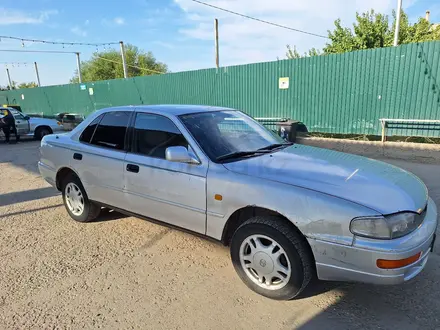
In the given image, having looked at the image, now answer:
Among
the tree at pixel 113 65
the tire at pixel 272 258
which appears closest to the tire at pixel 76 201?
the tire at pixel 272 258

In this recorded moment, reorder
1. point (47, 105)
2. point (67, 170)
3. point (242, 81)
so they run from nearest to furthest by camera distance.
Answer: point (67, 170), point (242, 81), point (47, 105)

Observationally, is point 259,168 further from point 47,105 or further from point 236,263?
point 47,105

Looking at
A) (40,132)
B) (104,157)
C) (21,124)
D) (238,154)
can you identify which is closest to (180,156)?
(238,154)

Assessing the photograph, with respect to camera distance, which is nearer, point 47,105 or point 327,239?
point 327,239

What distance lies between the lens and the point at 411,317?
2459mm

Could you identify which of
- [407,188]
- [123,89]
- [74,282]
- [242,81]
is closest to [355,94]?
[242,81]

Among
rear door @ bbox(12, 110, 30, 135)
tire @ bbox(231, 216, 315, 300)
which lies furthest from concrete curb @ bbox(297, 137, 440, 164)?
rear door @ bbox(12, 110, 30, 135)

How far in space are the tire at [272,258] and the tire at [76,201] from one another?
2.42 metres

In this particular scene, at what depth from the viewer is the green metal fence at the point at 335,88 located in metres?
8.28

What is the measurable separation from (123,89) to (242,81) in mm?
8579

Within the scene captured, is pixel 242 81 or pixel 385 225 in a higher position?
pixel 242 81

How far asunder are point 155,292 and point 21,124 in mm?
Result: 14057

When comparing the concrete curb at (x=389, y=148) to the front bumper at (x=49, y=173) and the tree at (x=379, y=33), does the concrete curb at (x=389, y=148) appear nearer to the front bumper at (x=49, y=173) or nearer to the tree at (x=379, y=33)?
the front bumper at (x=49, y=173)

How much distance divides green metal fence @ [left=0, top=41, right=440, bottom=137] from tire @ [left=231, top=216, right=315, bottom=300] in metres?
7.80
